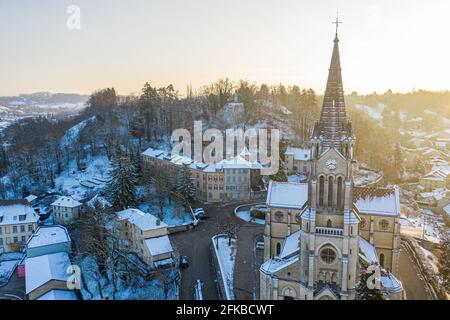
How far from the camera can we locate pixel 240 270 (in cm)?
2461

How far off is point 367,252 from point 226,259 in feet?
33.9

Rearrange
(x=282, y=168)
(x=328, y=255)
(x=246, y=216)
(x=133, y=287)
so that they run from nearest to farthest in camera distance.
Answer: (x=328, y=255)
(x=133, y=287)
(x=246, y=216)
(x=282, y=168)

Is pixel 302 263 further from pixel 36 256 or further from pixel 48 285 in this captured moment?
pixel 36 256

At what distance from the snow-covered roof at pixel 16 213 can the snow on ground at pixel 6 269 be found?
13.4 feet

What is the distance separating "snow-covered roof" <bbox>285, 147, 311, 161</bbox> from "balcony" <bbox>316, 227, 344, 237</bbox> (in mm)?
33684

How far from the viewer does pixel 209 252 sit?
1150 inches

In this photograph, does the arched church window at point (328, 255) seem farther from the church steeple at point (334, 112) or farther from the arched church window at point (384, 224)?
the arched church window at point (384, 224)

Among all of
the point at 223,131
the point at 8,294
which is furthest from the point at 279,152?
the point at 8,294

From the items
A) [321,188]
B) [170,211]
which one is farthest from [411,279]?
[170,211]

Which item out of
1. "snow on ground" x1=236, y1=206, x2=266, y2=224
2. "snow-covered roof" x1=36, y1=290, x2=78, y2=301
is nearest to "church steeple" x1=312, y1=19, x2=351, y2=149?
"snow on ground" x1=236, y1=206, x2=266, y2=224

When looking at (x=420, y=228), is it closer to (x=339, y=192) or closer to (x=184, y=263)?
(x=339, y=192)

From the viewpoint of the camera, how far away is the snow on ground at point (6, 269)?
1148 inches

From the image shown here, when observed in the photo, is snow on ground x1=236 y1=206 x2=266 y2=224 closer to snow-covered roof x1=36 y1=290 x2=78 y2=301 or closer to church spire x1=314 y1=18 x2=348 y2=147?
snow-covered roof x1=36 y1=290 x2=78 y2=301

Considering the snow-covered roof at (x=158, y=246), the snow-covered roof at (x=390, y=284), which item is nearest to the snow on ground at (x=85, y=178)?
the snow-covered roof at (x=158, y=246)
